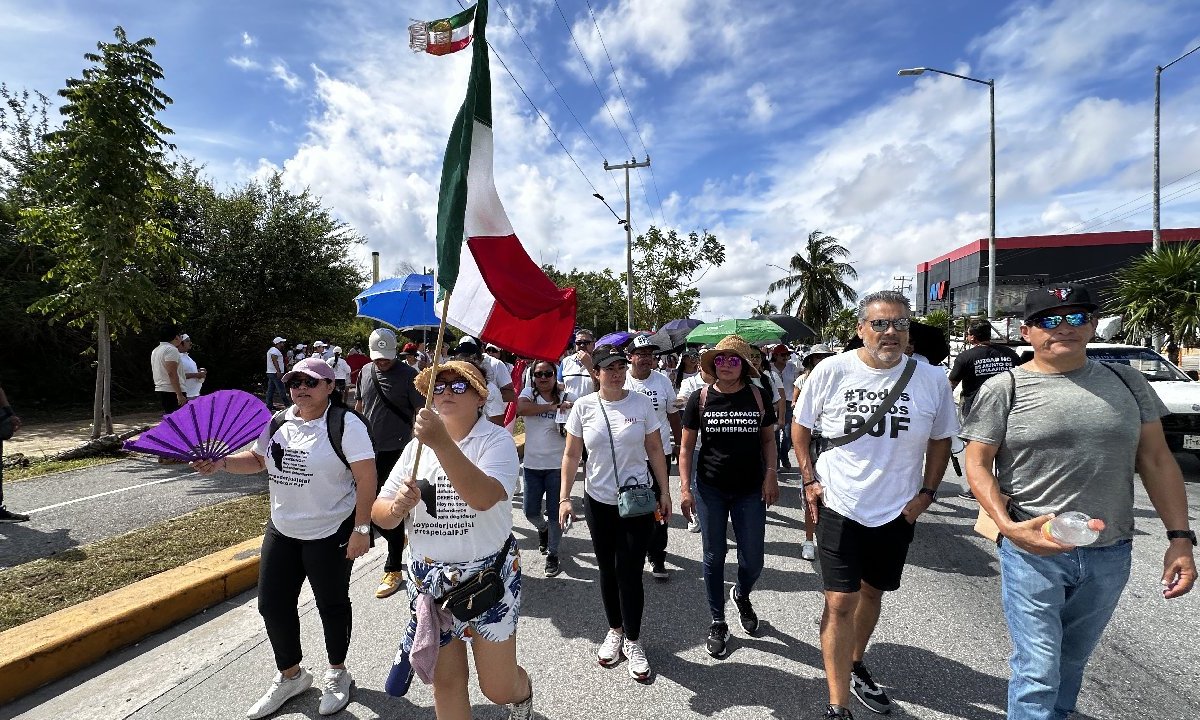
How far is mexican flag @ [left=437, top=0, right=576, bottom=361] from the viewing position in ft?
8.78

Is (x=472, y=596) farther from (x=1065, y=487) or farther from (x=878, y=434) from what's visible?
(x=1065, y=487)

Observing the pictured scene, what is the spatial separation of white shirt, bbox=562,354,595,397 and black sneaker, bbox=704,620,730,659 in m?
2.55

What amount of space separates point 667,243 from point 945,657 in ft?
71.7

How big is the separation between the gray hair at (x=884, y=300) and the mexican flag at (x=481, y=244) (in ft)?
5.09

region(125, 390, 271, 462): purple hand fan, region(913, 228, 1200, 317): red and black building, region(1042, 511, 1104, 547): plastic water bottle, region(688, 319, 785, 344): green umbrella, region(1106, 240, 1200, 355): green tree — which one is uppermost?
region(913, 228, 1200, 317): red and black building

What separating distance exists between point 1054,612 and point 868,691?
1.04 meters

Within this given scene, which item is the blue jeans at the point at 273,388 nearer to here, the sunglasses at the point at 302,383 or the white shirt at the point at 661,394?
the white shirt at the point at 661,394

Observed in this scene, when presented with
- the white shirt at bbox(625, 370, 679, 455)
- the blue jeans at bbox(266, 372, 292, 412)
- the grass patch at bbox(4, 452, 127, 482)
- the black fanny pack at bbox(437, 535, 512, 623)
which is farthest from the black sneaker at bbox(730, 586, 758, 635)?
the blue jeans at bbox(266, 372, 292, 412)

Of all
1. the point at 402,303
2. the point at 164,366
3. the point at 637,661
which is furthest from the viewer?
the point at 164,366

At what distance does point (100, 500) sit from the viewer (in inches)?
256

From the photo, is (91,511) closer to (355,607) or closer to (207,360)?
(355,607)

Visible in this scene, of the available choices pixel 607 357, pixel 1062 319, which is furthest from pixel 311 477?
pixel 1062 319

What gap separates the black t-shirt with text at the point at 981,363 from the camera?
6.00m

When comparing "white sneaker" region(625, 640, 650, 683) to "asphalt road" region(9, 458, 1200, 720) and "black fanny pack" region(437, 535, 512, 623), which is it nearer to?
"asphalt road" region(9, 458, 1200, 720)
